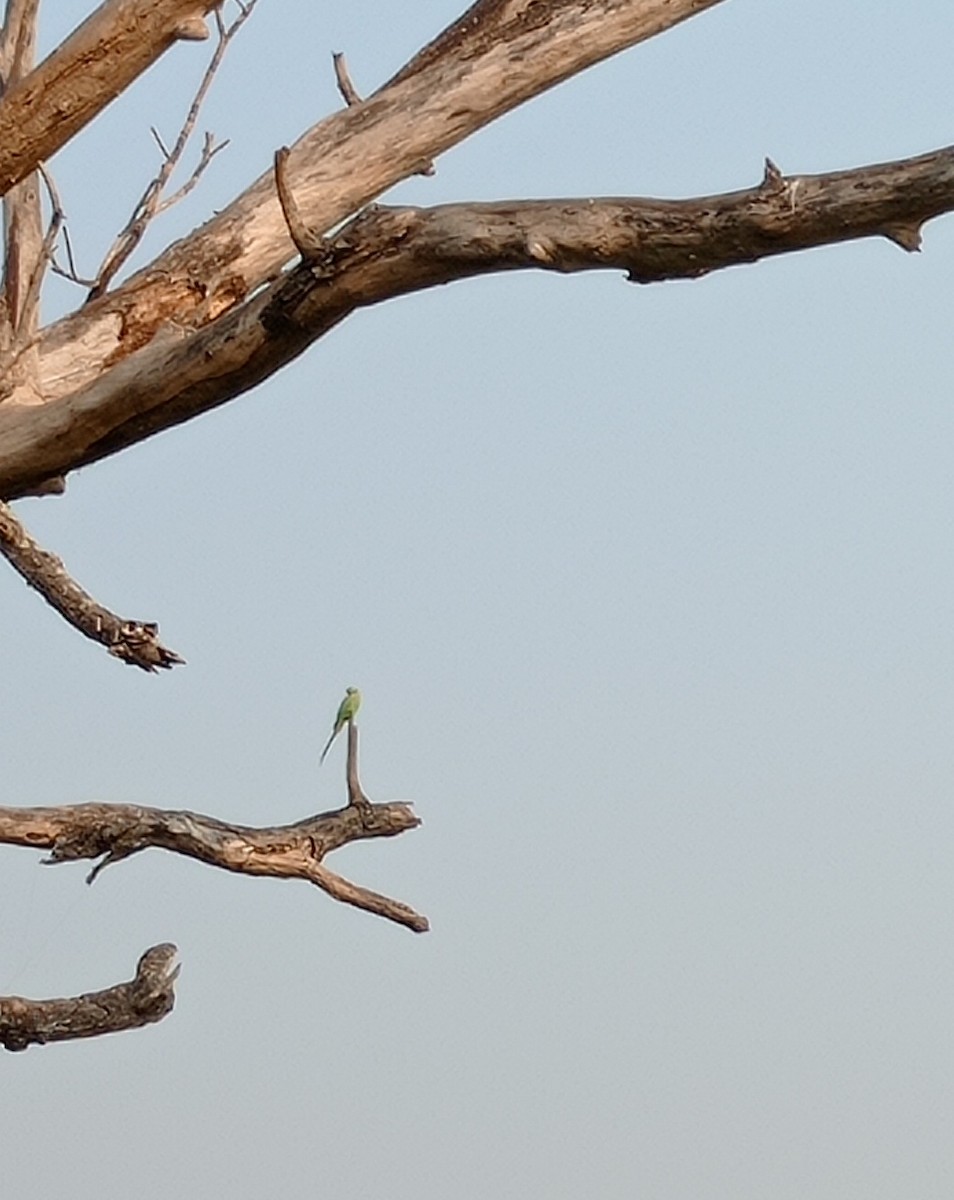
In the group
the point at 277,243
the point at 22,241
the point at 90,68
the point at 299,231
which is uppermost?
the point at 277,243

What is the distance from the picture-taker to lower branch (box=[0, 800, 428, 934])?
4723mm

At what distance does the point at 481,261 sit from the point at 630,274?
27 centimetres

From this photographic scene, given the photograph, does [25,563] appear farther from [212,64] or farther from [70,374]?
[212,64]

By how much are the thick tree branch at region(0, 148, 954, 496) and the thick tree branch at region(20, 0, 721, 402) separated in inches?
45.3

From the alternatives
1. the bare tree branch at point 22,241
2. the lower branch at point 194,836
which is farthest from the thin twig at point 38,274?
the lower branch at point 194,836

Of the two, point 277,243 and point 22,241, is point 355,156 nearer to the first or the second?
point 277,243

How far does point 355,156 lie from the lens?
5645 mm

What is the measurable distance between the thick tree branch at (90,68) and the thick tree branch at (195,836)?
1.43 metres

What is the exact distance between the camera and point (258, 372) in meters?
4.08

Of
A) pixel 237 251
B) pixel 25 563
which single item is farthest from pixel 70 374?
pixel 25 563

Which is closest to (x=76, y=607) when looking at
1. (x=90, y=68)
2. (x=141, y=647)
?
(x=141, y=647)

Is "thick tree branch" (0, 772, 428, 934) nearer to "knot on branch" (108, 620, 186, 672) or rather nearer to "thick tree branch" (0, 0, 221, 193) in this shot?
"knot on branch" (108, 620, 186, 672)

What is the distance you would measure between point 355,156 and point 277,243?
1.11ft

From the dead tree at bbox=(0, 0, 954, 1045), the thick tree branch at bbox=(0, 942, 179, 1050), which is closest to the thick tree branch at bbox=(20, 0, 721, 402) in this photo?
the dead tree at bbox=(0, 0, 954, 1045)
